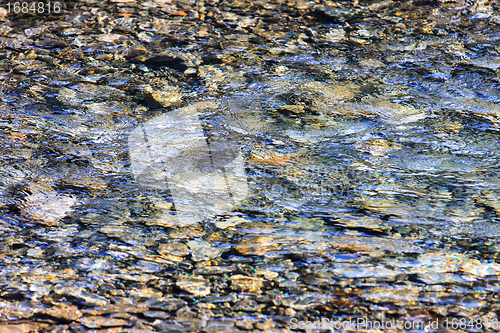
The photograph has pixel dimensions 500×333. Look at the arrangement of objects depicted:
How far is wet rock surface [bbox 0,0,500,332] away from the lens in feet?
4.36

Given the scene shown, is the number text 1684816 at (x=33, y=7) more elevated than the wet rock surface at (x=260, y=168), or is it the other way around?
the number text 1684816 at (x=33, y=7)

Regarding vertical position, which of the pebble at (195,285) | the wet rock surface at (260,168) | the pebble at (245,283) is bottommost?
the pebble at (195,285)

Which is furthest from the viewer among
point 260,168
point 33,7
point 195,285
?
point 33,7

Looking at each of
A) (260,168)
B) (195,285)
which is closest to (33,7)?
(260,168)

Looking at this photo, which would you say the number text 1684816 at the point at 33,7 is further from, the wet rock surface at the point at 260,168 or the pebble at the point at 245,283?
the pebble at the point at 245,283

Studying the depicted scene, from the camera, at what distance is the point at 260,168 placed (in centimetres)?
188

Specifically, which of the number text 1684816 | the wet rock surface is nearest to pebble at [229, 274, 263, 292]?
the wet rock surface

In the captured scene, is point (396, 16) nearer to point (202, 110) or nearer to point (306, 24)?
point (306, 24)

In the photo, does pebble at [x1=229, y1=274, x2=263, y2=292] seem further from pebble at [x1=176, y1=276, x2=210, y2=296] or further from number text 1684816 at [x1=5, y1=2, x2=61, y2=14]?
number text 1684816 at [x1=5, y1=2, x2=61, y2=14]

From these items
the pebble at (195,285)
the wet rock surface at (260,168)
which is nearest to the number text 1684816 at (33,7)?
the wet rock surface at (260,168)

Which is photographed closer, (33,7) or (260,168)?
(260,168)

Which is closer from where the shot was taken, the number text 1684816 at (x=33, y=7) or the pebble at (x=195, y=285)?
the pebble at (x=195, y=285)

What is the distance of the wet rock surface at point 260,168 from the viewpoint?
4.36ft

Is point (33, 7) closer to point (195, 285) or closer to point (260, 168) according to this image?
point (260, 168)
